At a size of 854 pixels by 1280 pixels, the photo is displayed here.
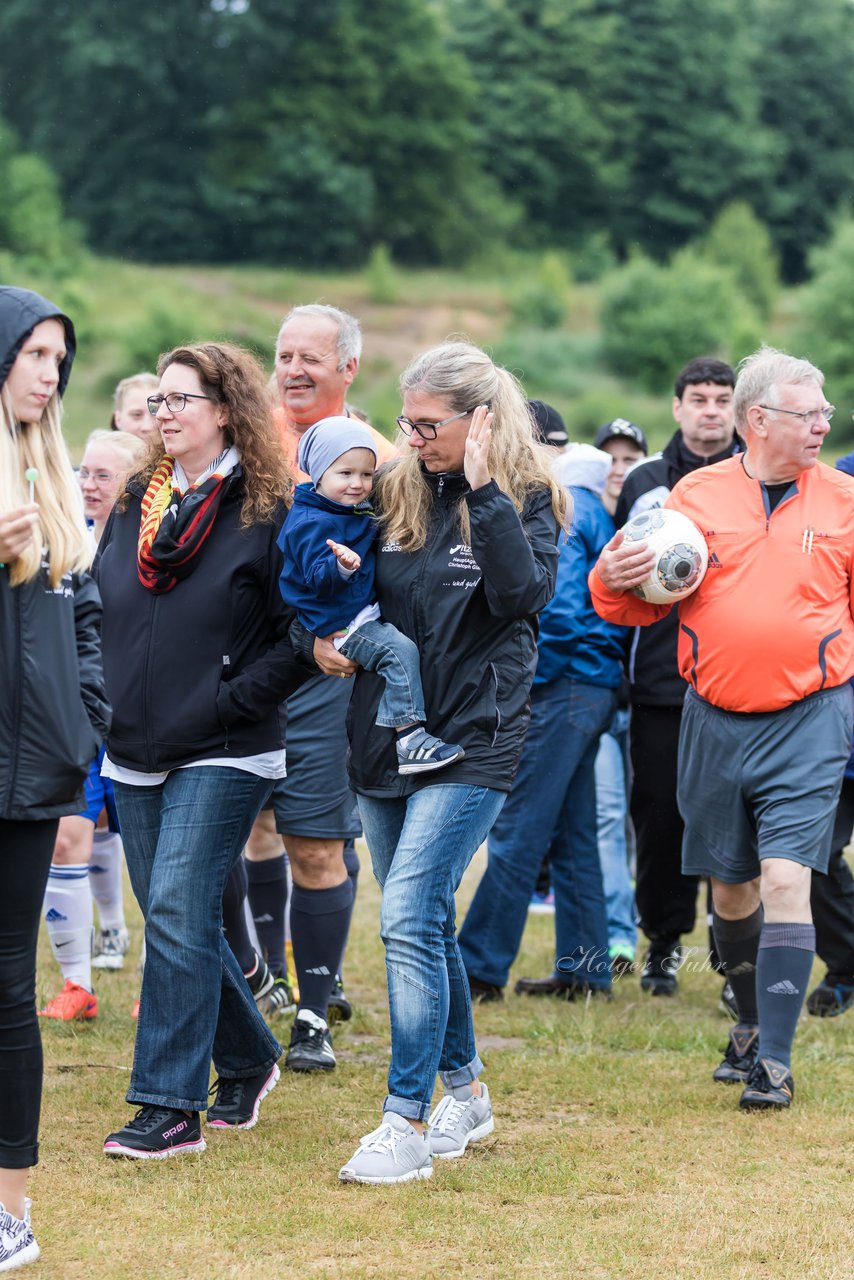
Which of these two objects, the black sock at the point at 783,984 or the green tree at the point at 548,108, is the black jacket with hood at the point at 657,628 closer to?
the black sock at the point at 783,984

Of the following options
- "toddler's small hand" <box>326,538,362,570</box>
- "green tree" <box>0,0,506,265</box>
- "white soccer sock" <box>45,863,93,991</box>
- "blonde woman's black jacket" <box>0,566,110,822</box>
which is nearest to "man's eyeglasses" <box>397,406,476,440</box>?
"toddler's small hand" <box>326,538,362,570</box>

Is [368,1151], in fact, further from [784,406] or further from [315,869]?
[784,406]

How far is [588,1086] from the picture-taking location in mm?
5441

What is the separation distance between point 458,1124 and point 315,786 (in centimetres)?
147

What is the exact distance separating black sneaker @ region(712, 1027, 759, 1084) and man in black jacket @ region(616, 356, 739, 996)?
139 cm

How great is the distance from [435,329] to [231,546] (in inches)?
2083

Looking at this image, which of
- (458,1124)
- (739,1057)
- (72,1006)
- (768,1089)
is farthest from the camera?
(72,1006)

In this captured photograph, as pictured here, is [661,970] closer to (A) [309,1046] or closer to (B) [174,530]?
(A) [309,1046]

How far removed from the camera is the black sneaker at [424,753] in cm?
444

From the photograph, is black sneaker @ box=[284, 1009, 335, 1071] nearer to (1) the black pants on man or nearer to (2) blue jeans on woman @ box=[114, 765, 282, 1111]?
(2) blue jeans on woman @ box=[114, 765, 282, 1111]

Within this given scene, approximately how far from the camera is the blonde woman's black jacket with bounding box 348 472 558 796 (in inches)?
177

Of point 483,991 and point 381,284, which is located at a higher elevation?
point 381,284

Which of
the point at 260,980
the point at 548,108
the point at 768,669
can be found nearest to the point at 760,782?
the point at 768,669

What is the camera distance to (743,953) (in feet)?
18.7
